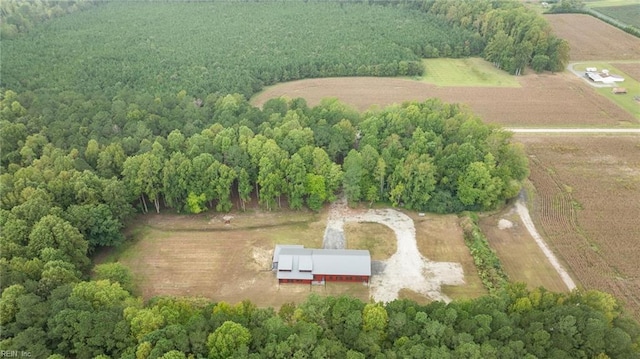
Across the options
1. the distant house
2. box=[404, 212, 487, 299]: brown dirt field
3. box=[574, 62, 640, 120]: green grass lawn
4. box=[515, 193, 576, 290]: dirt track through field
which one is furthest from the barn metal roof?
the distant house

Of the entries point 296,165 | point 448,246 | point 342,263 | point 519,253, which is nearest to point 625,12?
point 519,253

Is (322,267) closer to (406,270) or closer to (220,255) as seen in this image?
(406,270)

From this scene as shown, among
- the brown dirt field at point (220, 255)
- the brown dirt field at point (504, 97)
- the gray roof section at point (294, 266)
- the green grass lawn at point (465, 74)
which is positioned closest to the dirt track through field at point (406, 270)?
the brown dirt field at point (220, 255)

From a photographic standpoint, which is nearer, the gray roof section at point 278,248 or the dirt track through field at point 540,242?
Answer: the dirt track through field at point 540,242

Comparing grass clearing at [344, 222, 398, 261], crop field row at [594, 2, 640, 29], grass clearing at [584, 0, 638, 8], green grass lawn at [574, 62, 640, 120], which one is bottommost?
grass clearing at [344, 222, 398, 261]

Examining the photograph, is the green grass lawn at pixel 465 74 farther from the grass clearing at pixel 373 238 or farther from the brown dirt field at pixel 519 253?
the grass clearing at pixel 373 238

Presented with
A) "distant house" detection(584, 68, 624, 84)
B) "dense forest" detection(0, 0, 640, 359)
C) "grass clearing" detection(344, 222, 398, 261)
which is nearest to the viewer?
"dense forest" detection(0, 0, 640, 359)

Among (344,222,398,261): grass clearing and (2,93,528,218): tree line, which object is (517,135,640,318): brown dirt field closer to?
(2,93,528,218): tree line
